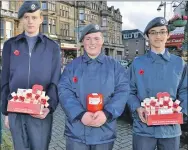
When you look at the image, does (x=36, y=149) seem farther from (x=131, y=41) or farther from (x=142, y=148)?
(x=131, y=41)

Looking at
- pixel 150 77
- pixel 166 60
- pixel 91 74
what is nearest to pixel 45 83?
pixel 91 74

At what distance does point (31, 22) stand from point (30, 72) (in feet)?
1.53

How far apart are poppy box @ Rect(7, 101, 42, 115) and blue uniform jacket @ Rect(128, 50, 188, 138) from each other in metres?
0.85

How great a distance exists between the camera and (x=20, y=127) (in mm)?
2352

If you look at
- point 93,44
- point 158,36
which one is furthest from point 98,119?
point 158,36

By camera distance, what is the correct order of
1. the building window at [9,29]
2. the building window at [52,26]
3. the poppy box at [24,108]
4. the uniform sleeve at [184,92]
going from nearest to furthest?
the poppy box at [24,108], the uniform sleeve at [184,92], the building window at [9,29], the building window at [52,26]

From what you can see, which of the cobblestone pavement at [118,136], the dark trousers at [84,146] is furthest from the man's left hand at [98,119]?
the cobblestone pavement at [118,136]

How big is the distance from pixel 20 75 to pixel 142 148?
130 centimetres

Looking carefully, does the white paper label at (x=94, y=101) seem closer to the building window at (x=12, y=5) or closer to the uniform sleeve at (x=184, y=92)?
the uniform sleeve at (x=184, y=92)

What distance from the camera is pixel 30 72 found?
234 cm

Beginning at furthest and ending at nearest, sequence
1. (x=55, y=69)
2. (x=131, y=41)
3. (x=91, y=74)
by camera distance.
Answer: (x=131, y=41) → (x=55, y=69) → (x=91, y=74)

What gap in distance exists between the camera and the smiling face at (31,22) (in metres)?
2.38

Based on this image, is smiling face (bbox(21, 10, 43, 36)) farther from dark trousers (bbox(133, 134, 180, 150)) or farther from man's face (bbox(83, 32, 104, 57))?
dark trousers (bbox(133, 134, 180, 150))

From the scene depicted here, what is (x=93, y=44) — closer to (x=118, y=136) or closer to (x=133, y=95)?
(x=133, y=95)
